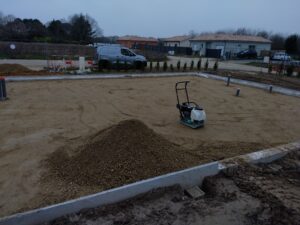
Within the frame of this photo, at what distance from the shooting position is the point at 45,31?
38.1 metres

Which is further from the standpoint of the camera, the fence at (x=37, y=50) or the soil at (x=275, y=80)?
the fence at (x=37, y=50)

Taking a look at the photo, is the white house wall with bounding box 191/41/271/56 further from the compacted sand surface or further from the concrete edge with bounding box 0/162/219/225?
the concrete edge with bounding box 0/162/219/225

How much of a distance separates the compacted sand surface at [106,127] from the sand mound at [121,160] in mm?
21

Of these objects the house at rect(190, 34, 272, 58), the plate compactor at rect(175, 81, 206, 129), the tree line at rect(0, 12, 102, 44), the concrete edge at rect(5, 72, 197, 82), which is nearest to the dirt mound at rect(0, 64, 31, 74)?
the concrete edge at rect(5, 72, 197, 82)

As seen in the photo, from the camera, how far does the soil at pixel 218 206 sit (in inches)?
118

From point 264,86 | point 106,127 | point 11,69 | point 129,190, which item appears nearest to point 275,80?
point 264,86

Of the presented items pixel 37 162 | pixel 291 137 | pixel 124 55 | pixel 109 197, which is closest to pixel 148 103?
pixel 291 137

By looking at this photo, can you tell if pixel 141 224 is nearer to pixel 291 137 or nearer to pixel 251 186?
pixel 251 186

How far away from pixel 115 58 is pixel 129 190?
1349cm

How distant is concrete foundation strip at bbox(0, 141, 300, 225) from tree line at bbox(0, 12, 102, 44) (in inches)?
1397

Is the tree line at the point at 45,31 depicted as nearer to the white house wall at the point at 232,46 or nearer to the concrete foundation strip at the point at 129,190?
Result: the white house wall at the point at 232,46

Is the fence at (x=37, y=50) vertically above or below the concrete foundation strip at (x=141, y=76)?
above

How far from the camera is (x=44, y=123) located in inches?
238

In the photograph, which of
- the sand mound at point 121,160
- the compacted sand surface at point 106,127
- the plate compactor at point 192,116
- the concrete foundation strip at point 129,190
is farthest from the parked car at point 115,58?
the concrete foundation strip at point 129,190
